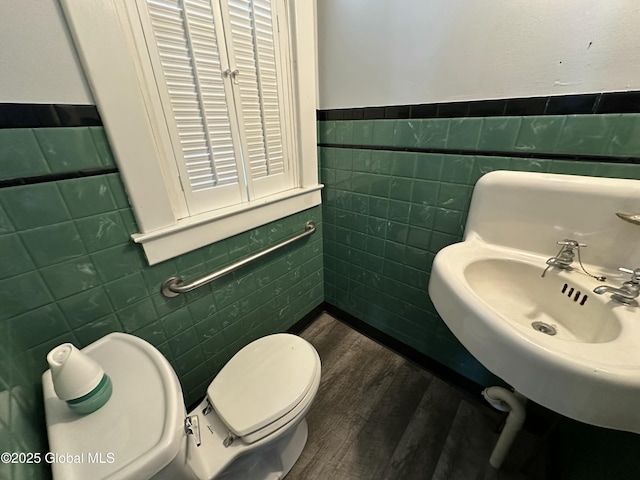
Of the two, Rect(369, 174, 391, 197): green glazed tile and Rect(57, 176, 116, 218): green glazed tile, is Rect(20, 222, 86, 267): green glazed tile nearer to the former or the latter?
Rect(57, 176, 116, 218): green glazed tile

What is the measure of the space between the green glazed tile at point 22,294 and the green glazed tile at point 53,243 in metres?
0.04

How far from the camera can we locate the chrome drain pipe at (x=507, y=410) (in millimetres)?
801

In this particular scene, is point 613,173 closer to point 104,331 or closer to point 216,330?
point 216,330

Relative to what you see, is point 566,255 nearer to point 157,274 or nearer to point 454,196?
point 454,196

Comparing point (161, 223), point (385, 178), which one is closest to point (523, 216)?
point (385, 178)

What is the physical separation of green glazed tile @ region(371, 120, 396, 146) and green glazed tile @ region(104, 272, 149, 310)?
1005 mm

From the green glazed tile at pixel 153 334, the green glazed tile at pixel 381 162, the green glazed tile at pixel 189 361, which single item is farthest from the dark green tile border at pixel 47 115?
the green glazed tile at pixel 381 162

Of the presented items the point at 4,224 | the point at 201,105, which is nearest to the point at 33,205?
the point at 4,224

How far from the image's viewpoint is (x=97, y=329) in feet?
2.45

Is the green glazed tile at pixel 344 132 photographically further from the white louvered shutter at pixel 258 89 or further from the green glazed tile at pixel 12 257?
the green glazed tile at pixel 12 257

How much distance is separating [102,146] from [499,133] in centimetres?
Result: 114

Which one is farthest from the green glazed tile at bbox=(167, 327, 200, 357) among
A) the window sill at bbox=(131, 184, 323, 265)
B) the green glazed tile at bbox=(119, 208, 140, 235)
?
the green glazed tile at bbox=(119, 208, 140, 235)

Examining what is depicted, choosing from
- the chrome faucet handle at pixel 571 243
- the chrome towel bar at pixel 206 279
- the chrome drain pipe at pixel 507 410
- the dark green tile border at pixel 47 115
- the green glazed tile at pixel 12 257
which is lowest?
the chrome drain pipe at pixel 507 410

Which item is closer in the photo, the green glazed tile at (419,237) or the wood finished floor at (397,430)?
the wood finished floor at (397,430)
